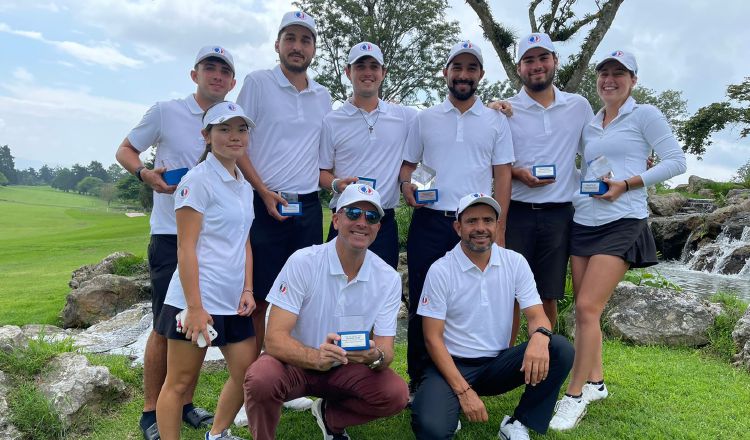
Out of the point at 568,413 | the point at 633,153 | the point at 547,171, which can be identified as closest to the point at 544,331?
the point at 568,413

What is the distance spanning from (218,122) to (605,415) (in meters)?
3.94

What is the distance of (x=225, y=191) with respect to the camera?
3.66 meters

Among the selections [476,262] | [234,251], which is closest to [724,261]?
[476,262]

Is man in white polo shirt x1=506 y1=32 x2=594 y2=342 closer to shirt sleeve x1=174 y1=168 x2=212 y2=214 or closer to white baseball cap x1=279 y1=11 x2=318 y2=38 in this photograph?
white baseball cap x1=279 y1=11 x2=318 y2=38

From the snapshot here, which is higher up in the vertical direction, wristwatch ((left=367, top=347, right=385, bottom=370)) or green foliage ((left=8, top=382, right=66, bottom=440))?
wristwatch ((left=367, top=347, right=385, bottom=370))

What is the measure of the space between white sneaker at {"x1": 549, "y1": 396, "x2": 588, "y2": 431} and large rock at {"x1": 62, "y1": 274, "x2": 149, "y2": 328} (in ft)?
27.3

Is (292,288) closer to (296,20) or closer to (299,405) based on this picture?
(299,405)

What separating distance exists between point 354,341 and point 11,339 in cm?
360

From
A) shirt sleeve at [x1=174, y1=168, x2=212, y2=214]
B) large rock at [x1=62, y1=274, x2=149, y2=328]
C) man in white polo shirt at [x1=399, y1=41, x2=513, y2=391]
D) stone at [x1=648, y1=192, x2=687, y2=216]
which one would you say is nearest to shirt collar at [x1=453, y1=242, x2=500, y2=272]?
man in white polo shirt at [x1=399, y1=41, x2=513, y2=391]

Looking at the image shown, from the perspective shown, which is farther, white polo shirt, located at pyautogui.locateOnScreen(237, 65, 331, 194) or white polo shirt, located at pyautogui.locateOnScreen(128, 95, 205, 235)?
white polo shirt, located at pyautogui.locateOnScreen(237, 65, 331, 194)

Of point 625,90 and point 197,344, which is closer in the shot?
point 197,344

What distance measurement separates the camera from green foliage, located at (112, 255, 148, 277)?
12.3 metres

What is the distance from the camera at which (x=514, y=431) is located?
406 cm

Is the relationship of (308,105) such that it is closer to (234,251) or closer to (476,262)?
(234,251)
